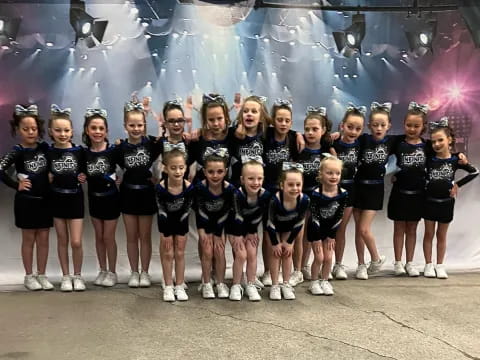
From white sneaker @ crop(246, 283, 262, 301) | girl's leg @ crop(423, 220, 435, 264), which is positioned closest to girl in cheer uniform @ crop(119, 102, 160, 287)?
white sneaker @ crop(246, 283, 262, 301)

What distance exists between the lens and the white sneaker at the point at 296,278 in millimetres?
3791

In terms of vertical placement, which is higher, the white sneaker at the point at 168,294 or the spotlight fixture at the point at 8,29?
the spotlight fixture at the point at 8,29

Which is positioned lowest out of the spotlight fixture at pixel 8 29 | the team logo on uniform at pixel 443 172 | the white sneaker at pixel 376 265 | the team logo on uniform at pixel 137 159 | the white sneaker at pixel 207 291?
the white sneaker at pixel 207 291

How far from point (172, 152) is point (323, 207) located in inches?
42.3

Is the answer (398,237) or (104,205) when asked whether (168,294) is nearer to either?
(104,205)

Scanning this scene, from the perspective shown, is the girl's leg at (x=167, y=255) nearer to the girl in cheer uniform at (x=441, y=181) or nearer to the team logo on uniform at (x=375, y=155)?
the team logo on uniform at (x=375, y=155)

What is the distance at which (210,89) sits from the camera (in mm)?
4180

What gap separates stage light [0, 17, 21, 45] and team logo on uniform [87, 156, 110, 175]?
119 centimetres

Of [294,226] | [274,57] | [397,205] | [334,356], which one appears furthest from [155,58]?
[334,356]

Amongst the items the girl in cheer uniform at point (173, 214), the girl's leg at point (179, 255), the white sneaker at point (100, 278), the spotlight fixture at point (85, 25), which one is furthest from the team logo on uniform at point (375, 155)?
the spotlight fixture at point (85, 25)

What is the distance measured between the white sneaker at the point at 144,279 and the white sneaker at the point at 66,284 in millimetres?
488

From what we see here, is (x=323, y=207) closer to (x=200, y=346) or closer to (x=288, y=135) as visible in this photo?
(x=288, y=135)

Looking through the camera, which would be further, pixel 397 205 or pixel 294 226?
pixel 397 205

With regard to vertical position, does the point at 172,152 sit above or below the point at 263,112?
below
